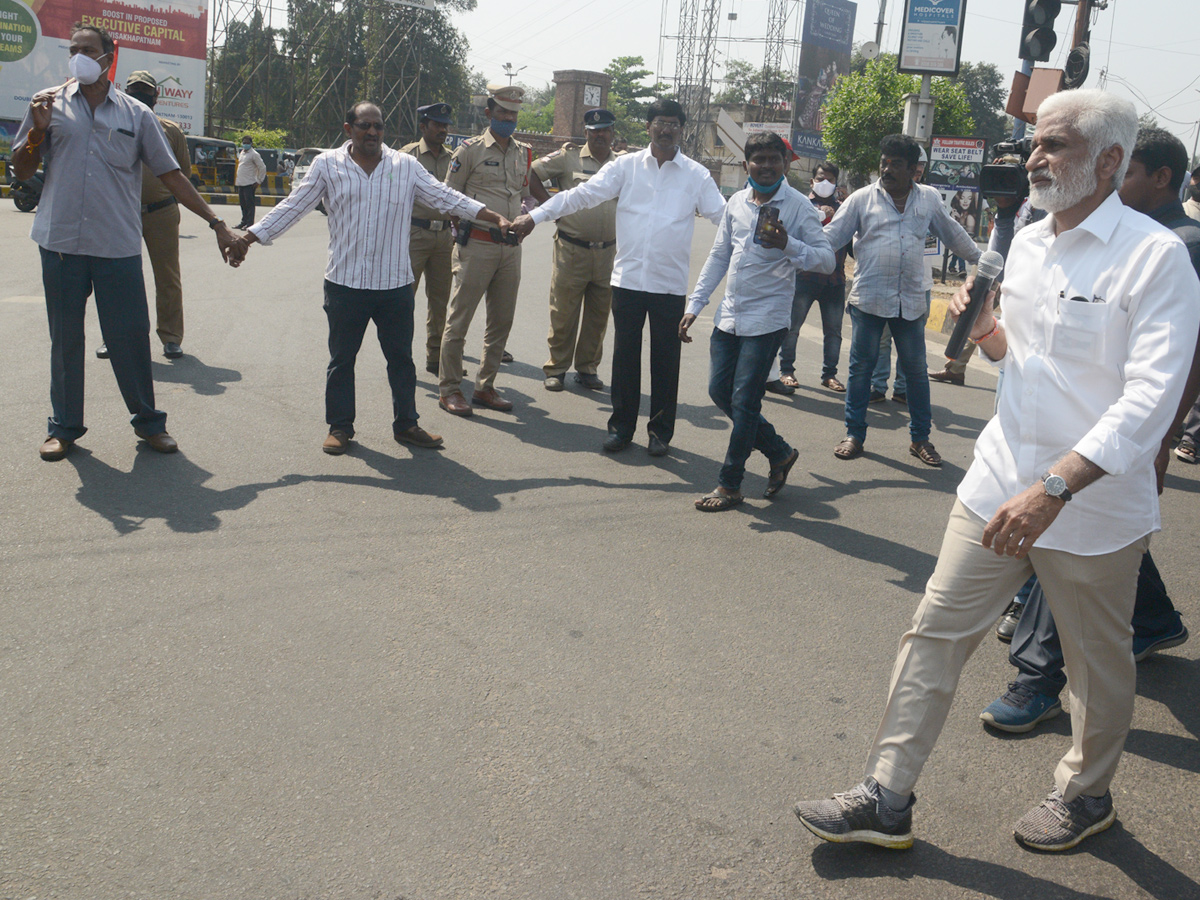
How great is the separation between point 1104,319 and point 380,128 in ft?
14.4

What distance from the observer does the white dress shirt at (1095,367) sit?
2410 millimetres

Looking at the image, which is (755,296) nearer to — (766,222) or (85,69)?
(766,222)

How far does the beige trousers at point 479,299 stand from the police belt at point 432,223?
471mm

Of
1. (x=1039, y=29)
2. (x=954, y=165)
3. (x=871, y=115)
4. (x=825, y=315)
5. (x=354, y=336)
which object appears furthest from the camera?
(x=871, y=115)

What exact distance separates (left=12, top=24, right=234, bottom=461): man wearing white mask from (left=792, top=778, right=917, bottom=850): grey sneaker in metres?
4.24

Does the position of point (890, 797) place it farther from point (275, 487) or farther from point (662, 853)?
point (275, 487)

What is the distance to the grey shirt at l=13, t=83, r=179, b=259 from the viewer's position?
528cm

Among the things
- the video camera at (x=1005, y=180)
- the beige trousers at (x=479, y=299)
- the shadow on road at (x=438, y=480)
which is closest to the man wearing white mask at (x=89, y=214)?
the shadow on road at (x=438, y=480)

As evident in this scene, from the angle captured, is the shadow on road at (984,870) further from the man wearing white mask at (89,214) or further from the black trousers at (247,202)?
the black trousers at (247,202)

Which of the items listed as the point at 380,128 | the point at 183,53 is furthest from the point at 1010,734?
the point at 183,53

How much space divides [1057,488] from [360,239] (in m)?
4.47

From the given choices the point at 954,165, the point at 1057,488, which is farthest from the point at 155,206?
the point at 954,165

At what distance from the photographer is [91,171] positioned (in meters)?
5.33

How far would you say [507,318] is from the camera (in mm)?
7379
